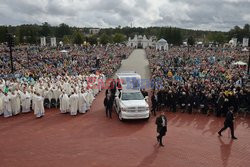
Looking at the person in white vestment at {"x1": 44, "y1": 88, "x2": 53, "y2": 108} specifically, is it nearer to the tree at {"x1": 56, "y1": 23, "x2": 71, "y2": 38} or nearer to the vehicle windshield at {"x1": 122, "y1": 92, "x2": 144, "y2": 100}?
the vehicle windshield at {"x1": 122, "y1": 92, "x2": 144, "y2": 100}

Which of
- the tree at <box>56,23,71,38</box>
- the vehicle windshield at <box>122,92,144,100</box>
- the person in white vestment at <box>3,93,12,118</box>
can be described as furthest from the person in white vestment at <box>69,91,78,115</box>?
the tree at <box>56,23,71,38</box>

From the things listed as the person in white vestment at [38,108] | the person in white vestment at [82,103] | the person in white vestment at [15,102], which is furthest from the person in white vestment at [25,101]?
the person in white vestment at [82,103]

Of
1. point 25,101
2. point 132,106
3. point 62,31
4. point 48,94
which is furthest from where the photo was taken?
point 62,31

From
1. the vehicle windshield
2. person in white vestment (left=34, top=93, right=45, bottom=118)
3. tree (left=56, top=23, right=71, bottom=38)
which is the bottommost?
person in white vestment (left=34, top=93, right=45, bottom=118)

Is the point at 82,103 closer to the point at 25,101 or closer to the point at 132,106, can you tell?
the point at 25,101

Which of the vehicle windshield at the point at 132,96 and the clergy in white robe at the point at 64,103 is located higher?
the vehicle windshield at the point at 132,96

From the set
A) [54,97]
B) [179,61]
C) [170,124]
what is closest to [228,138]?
[170,124]

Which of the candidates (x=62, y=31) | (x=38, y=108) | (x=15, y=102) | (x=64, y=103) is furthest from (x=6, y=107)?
(x=62, y=31)

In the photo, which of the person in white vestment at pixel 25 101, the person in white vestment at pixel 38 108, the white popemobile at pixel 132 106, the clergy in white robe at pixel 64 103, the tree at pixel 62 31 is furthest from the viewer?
the tree at pixel 62 31

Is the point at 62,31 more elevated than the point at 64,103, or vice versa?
the point at 62,31

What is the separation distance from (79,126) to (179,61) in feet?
81.8

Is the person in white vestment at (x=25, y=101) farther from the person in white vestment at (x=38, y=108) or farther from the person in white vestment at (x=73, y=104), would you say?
the person in white vestment at (x=73, y=104)

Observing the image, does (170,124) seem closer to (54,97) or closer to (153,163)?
(153,163)

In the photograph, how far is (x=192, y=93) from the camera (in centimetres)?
1548
